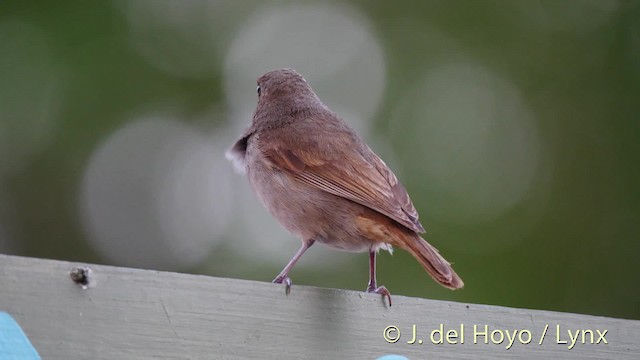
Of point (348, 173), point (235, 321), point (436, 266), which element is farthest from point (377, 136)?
point (235, 321)

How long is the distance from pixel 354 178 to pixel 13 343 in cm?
198

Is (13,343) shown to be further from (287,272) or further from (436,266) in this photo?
(436,266)

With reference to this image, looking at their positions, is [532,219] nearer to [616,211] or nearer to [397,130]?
[616,211]

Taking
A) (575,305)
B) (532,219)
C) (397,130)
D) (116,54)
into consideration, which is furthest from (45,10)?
(575,305)

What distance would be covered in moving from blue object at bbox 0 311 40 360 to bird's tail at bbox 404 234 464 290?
1724 millimetres

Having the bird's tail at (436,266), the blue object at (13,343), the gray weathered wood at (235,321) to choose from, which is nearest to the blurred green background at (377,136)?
the bird's tail at (436,266)

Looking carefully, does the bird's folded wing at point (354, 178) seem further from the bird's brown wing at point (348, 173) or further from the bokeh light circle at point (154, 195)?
the bokeh light circle at point (154, 195)

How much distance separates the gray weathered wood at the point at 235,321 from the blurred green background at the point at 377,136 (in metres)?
2.70

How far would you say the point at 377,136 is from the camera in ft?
24.9

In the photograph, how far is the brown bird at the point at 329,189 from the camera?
425 cm

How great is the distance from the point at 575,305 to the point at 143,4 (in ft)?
13.3

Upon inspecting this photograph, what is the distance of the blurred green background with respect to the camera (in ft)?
23.5

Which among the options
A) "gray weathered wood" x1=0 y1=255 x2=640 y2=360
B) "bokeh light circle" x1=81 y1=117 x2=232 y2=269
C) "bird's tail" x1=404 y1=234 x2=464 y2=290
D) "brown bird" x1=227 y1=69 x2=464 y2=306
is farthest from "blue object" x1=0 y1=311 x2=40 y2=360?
"bokeh light circle" x1=81 y1=117 x2=232 y2=269

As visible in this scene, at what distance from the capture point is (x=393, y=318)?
12.2ft
